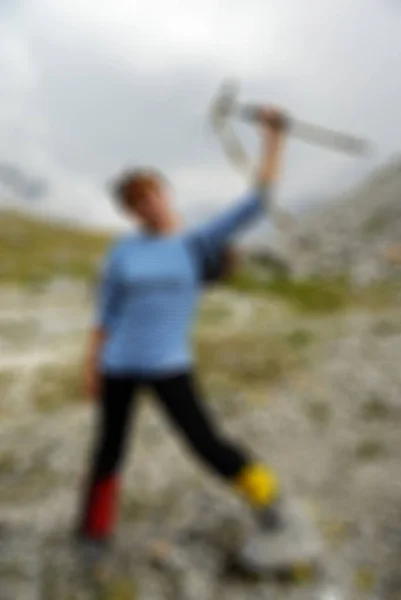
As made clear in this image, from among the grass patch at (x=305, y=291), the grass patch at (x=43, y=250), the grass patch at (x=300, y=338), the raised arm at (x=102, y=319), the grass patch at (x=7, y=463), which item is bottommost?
the grass patch at (x=43, y=250)

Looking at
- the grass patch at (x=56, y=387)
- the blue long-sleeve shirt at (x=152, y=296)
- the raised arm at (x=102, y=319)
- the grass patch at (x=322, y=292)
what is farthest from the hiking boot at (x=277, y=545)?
the grass patch at (x=322, y=292)

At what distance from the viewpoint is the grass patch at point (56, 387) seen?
16159 millimetres

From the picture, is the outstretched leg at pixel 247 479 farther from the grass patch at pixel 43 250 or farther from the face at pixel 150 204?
the grass patch at pixel 43 250

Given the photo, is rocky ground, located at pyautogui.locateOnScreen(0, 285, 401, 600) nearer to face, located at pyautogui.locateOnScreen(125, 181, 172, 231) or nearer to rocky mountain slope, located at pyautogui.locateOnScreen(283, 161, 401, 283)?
face, located at pyautogui.locateOnScreen(125, 181, 172, 231)

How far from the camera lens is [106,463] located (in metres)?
7.46

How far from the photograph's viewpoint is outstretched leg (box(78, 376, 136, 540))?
7184mm

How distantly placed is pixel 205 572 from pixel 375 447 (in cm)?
499

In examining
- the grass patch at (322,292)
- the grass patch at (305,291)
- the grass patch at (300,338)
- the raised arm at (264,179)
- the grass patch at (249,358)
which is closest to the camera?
the raised arm at (264,179)

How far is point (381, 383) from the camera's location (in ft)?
52.1

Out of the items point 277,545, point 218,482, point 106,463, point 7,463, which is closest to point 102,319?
point 106,463

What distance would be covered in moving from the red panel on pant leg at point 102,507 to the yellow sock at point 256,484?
1085mm

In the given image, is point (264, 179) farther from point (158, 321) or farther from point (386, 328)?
point (386, 328)

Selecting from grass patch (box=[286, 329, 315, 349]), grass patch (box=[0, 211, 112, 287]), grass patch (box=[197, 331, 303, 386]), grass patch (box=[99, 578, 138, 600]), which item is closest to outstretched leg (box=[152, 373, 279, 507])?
grass patch (box=[99, 578, 138, 600])

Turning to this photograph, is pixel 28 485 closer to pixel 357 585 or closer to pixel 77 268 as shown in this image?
pixel 357 585
